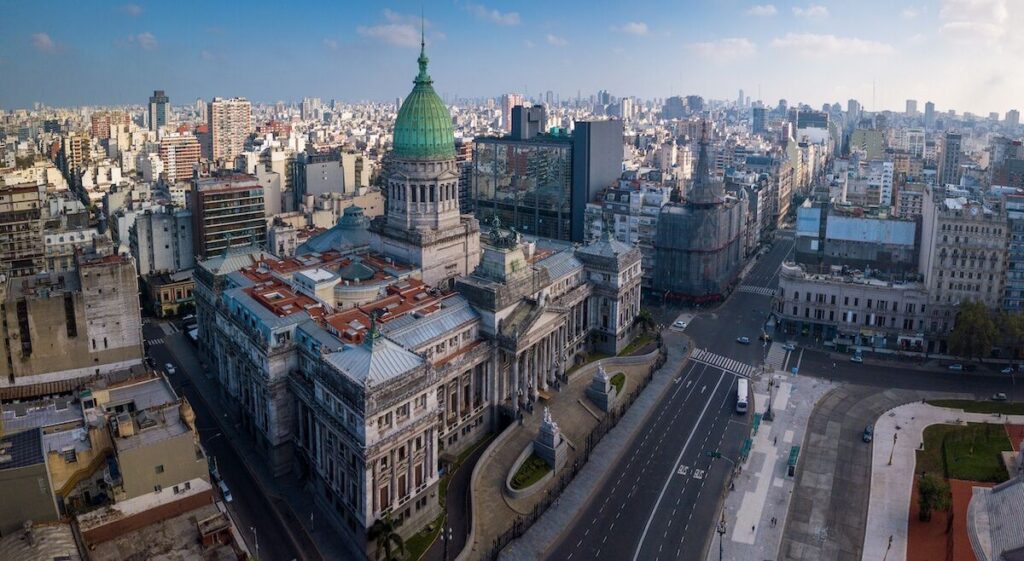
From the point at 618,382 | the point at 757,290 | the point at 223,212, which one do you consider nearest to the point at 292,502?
the point at 618,382

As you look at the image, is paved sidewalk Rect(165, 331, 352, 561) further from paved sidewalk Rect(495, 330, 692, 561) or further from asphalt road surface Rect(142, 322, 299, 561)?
paved sidewalk Rect(495, 330, 692, 561)

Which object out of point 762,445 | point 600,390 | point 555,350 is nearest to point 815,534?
point 762,445

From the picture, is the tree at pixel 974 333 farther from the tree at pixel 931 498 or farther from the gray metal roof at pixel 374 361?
the gray metal roof at pixel 374 361

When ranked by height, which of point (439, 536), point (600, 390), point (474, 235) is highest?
point (474, 235)

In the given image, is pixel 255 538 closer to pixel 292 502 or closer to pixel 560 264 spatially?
pixel 292 502

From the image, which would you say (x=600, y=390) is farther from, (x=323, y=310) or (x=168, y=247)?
(x=168, y=247)

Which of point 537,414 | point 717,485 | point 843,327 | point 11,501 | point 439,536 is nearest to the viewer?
point 11,501

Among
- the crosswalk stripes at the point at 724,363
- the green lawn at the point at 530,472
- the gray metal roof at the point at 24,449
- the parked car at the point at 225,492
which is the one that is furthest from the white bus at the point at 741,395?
the gray metal roof at the point at 24,449
